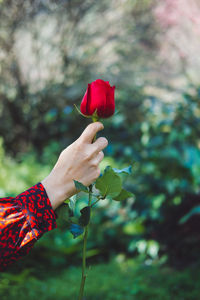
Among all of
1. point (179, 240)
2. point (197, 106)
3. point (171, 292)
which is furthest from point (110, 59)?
point (171, 292)

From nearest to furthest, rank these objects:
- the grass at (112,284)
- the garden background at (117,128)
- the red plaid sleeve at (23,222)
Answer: the red plaid sleeve at (23,222) → the grass at (112,284) → the garden background at (117,128)

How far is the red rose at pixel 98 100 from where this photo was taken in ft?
2.97

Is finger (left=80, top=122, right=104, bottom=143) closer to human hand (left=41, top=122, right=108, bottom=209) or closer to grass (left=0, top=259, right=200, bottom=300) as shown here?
human hand (left=41, top=122, right=108, bottom=209)

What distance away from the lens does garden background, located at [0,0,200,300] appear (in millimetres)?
2564

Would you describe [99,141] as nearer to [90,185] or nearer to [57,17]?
[90,185]

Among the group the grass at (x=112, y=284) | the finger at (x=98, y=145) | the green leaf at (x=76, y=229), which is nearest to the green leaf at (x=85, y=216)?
the green leaf at (x=76, y=229)

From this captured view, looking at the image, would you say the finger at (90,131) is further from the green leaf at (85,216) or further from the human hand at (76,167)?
the green leaf at (85,216)

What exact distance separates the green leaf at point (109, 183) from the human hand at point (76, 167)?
0.04m

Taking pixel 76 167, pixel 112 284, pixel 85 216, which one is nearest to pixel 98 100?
pixel 76 167

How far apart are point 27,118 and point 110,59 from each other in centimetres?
158

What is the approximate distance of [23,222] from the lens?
0.91 meters

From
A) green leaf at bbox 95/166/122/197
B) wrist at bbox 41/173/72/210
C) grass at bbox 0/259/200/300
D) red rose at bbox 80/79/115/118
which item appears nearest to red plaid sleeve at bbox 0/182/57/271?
wrist at bbox 41/173/72/210

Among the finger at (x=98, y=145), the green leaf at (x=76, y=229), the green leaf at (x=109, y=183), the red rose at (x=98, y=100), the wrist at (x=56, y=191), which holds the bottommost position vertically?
the green leaf at (x=76, y=229)

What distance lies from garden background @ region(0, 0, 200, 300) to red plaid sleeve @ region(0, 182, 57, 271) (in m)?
1.43
